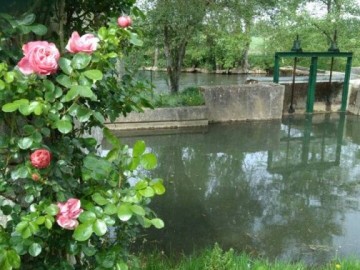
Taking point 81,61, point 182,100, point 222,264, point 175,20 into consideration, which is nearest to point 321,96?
point 182,100

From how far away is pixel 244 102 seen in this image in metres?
9.39

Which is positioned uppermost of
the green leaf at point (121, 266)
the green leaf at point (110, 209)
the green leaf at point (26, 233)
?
the green leaf at point (110, 209)

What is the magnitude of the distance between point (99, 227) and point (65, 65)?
46 centimetres

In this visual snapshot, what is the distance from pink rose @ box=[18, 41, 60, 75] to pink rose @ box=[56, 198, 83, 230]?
0.38 meters

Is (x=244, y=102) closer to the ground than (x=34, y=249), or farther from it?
closer to the ground

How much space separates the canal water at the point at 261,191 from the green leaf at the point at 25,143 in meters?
2.75

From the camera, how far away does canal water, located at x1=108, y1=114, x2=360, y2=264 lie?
3.97 m

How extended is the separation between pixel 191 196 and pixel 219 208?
46 centimetres

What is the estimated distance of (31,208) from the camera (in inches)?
48.5

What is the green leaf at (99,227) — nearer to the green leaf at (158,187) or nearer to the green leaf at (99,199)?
the green leaf at (99,199)

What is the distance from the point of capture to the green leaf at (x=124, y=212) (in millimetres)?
1132

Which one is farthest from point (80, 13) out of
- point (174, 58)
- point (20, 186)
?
point (174, 58)

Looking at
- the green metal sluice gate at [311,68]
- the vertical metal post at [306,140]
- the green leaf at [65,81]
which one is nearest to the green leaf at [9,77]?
the green leaf at [65,81]

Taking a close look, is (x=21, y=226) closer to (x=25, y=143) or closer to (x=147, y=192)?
(x=25, y=143)
